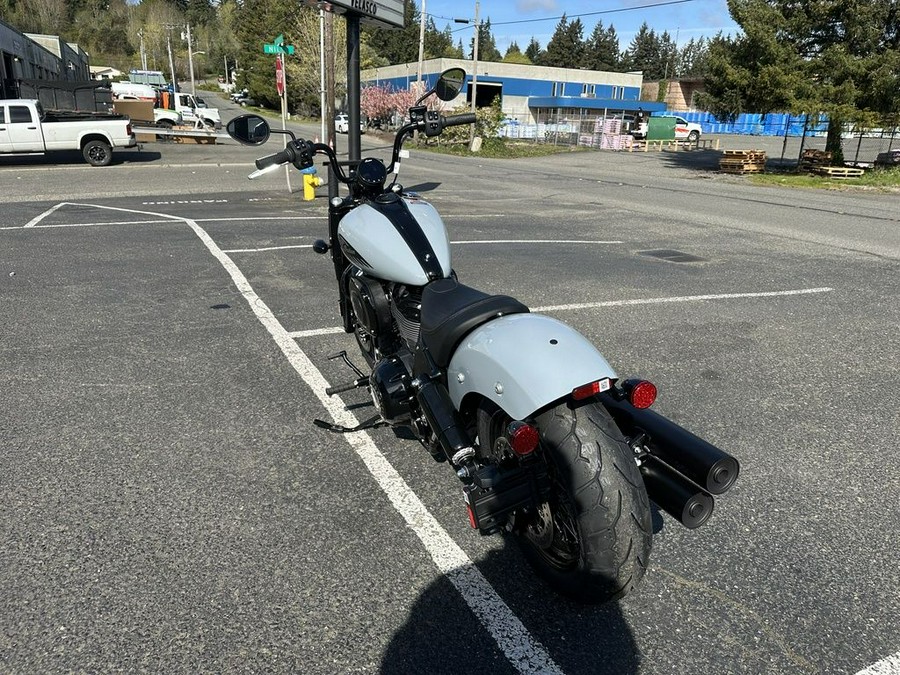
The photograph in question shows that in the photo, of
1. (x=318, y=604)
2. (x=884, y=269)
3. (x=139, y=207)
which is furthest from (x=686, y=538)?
(x=139, y=207)

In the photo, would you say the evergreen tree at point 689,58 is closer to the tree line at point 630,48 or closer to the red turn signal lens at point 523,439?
the tree line at point 630,48

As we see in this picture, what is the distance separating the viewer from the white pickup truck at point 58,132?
1828cm

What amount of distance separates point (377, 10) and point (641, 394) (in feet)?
35.9

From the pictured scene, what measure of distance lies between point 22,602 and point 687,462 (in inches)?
97.6

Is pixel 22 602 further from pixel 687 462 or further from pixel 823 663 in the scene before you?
pixel 823 663

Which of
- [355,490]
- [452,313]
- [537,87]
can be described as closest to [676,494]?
[452,313]

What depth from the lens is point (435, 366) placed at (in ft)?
8.81

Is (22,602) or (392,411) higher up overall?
(392,411)

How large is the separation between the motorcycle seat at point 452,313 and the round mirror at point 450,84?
2282 mm

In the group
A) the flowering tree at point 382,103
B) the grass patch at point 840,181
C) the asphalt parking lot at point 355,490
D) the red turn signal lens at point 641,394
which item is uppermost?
the flowering tree at point 382,103

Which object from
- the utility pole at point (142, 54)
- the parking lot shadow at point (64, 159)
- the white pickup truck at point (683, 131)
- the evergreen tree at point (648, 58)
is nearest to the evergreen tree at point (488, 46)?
the evergreen tree at point (648, 58)

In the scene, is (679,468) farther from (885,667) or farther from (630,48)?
(630,48)

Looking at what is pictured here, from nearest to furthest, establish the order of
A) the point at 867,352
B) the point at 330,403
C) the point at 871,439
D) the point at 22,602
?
the point at 22,602
the point at 871,439
the point at 330,403
the point at 867,352

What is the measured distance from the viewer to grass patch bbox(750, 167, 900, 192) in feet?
68.1
